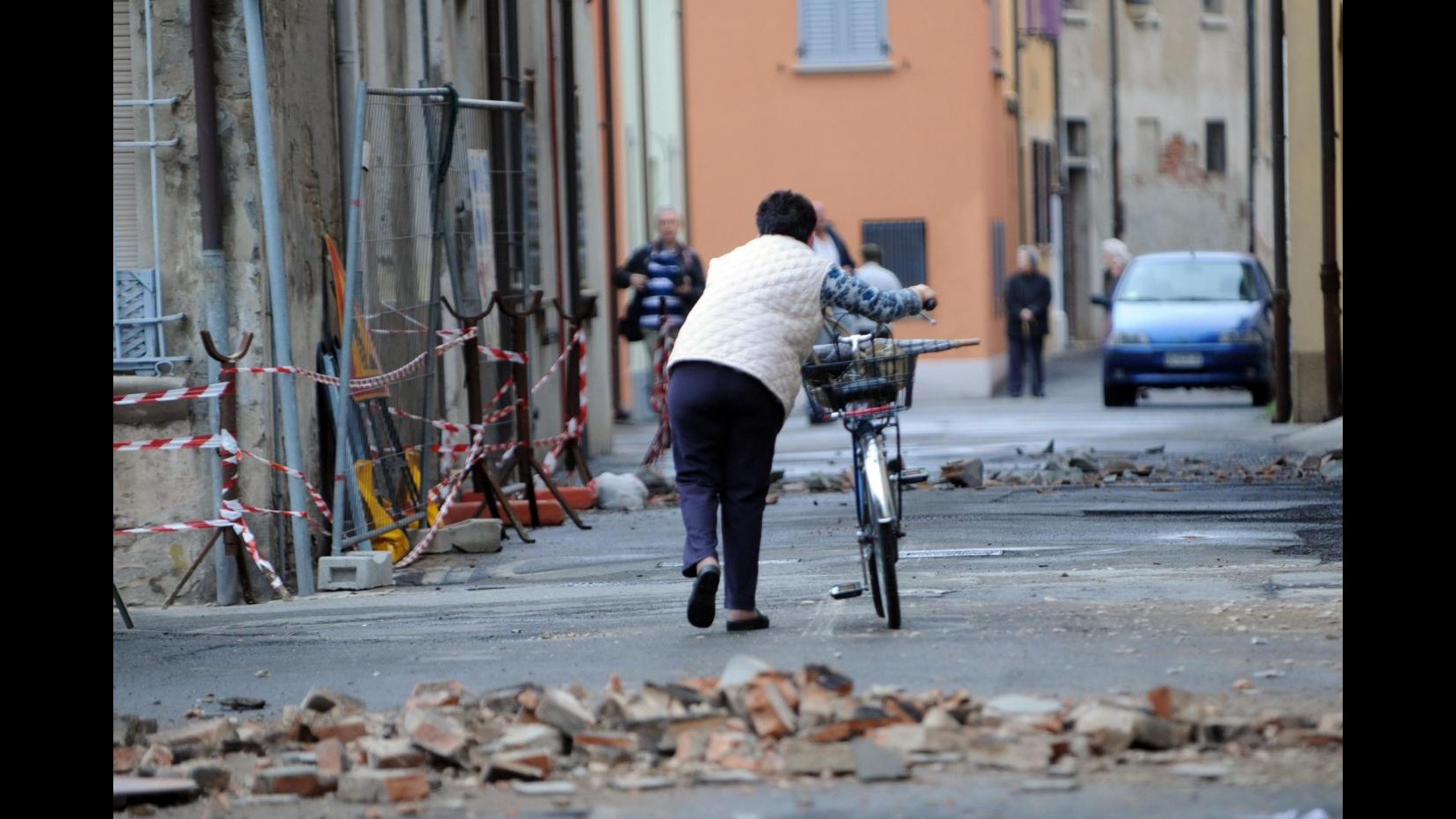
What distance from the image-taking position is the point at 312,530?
12.9 m

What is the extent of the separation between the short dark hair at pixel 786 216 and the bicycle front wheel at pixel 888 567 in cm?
118

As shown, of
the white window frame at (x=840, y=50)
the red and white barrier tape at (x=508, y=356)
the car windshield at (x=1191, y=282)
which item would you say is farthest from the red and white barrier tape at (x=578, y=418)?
the white window frame at (x=840, y=50)

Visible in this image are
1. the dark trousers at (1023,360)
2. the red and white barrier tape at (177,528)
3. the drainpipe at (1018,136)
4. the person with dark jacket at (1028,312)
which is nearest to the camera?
the red and white barrier tape at (177,528)

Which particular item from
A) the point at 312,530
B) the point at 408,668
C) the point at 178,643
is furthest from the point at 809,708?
the point at 312,530

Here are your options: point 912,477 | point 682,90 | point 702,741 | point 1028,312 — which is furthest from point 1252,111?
point 702,741

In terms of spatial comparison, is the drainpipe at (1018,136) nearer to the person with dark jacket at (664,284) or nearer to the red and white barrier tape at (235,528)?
the person with dark jacket at (664,284)

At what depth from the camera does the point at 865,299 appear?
31.4ft

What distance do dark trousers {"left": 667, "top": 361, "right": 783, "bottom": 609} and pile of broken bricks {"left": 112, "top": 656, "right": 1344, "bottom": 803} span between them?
1772 millimetres

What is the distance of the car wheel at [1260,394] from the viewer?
28.7 meters

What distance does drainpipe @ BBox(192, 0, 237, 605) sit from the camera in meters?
12.3

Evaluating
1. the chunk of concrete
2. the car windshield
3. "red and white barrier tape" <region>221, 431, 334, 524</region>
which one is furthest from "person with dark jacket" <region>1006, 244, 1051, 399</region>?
the chunk of concrete

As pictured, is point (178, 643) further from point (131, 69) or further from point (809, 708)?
point (809, 708)

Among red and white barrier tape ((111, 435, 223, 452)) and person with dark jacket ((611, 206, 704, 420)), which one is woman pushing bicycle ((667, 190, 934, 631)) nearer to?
red and white barrier tape ((111, 435, 223, 452))

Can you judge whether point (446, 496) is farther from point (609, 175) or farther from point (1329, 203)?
point (609, 175)
